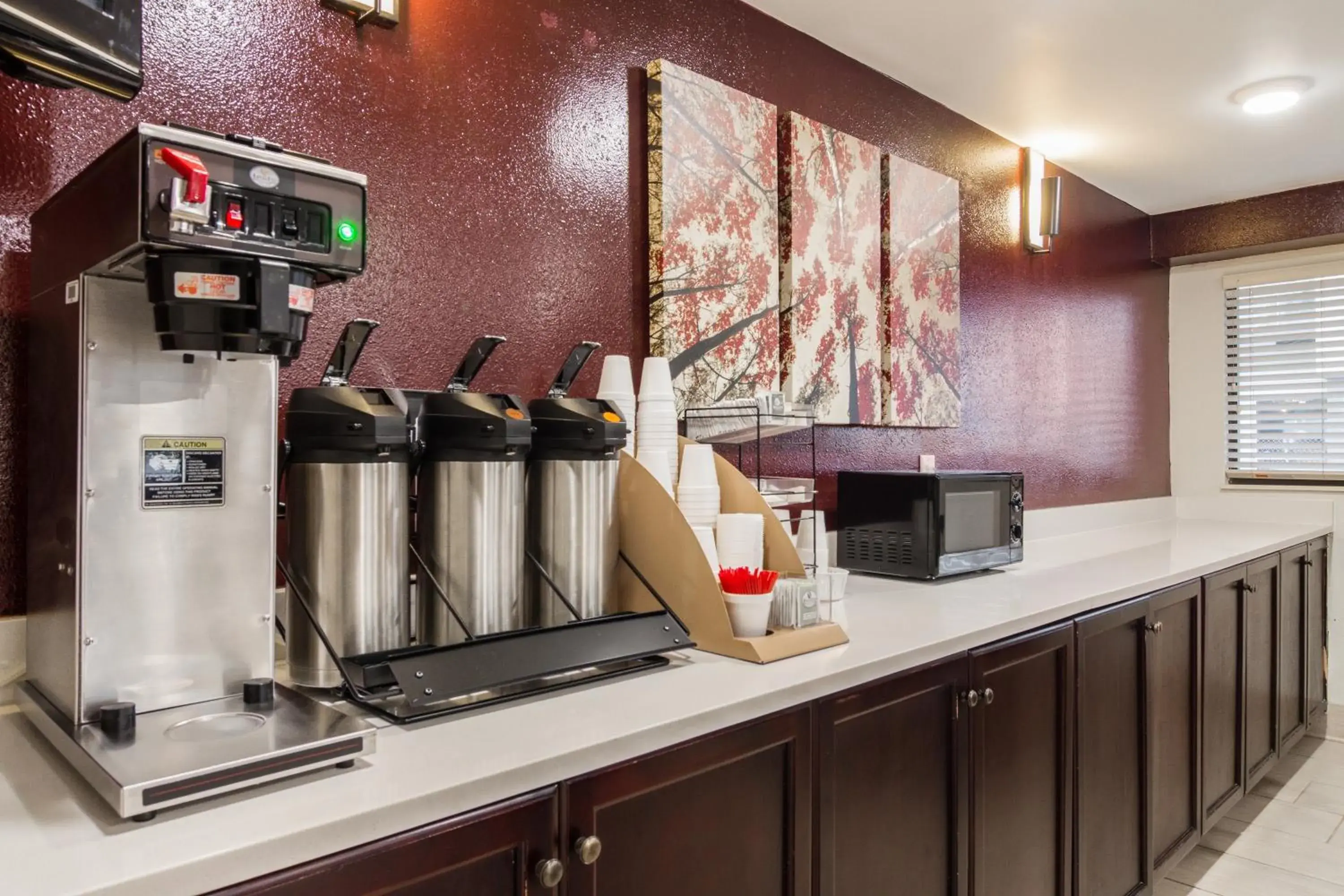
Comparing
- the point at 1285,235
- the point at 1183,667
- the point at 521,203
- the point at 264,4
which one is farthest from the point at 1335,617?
the point at 264,4

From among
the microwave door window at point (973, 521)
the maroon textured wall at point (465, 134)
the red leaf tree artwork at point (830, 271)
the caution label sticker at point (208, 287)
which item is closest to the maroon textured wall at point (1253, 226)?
the maroon textured wall at point (465, 134)

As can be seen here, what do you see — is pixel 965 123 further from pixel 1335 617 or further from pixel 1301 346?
pixel 1335 617

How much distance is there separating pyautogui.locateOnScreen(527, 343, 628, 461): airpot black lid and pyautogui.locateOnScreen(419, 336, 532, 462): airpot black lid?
0.24ft

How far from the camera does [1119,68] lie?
9.30 feet

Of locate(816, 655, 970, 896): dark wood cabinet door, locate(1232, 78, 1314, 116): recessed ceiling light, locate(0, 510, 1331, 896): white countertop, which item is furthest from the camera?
locate(1232, 78, 1314, 116): recessed ceiling light

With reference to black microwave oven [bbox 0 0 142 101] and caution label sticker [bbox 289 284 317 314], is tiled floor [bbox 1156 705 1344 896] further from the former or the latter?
black microwave oven [bbox 0 0 142 101]

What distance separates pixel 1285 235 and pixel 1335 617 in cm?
186

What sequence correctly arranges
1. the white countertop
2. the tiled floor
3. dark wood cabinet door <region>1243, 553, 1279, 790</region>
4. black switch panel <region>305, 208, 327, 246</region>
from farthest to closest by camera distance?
dark wood cabinet door <region>1243, 553, 1279, 790</region> → the tiled floor → black switch panel <region>305, 208, 327, 246</region> → the white countertop

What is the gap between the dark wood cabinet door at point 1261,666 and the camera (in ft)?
10.1

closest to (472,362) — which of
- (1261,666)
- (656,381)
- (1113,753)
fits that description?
(656,381)

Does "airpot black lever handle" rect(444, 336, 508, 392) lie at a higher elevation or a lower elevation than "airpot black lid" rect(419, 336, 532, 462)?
higher

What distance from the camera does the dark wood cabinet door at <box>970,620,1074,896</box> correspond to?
1731 millimetres

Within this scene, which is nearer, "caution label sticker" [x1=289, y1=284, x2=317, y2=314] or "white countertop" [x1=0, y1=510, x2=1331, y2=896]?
"white countertop" [x1=0, y1=510, x2=1331, y2=896]

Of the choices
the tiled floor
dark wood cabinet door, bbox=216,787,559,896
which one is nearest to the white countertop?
dark wood cabinet door, bbox=216,787,559,896
